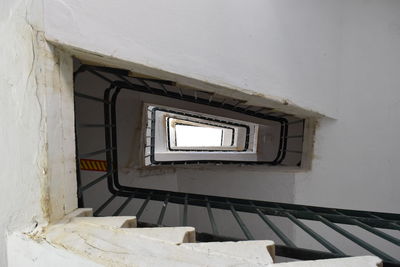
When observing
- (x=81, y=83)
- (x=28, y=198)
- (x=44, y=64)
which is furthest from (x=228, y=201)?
(x=81, y=83)


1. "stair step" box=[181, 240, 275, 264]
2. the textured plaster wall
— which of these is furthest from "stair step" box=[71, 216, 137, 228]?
"stair step" box=[181, 240, 275, 264]

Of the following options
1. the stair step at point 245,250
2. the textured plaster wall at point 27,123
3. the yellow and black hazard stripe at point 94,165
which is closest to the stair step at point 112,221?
the textured plaster wall at point 27,123

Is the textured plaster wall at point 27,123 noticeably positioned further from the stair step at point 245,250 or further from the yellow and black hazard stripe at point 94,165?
the yellow and black hazard stripe at point 94,165

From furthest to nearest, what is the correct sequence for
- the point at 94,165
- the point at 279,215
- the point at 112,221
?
the point at 94,165 < the point at 279,215 < the point at 112,221

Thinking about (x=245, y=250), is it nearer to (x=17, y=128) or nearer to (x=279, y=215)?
(x=279, y=215)

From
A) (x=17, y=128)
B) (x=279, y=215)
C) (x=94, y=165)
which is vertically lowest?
(x=94, y=165)

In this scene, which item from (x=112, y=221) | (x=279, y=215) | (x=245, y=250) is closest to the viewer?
(x=245, y=250)

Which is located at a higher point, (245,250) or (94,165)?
(245,250)

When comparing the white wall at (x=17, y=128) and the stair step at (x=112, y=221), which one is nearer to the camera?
the white wall at (x=17, y=128)

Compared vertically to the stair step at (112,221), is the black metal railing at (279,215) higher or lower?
lower

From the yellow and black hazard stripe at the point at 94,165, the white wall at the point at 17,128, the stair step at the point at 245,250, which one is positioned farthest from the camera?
the yellow and black hazard stripe at the point at 94,165

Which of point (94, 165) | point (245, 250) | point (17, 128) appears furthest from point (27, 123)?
point (94, 165)

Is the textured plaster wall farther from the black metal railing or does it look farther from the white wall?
the black metal railing

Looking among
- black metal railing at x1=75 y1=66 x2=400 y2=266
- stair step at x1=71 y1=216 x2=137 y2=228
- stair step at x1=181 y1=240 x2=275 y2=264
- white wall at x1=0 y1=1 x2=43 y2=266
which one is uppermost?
white wall at x1=0 y1=1 x2=43 y2=266
